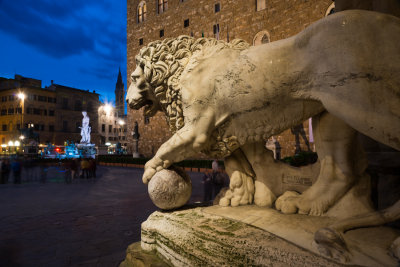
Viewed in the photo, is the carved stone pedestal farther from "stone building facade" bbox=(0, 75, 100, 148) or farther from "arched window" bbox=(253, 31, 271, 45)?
"stone building facade" bbox=(0, 75, 100, 148)

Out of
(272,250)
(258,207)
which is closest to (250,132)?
(258,207)

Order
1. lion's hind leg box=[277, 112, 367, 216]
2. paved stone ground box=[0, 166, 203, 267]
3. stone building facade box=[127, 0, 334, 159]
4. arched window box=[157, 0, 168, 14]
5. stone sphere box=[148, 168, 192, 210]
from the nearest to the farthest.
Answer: lion's hind leg box=[277, 112, 367, 216] → stone sphere box=[148, 168, 192, 210] → paved stone ground box=[0, 166, 203, 267] → stone building facade box=[127, 0, 334, 159] → arched window box=[157, 0, 168, 14]

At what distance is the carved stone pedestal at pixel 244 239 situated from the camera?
52.9 inches

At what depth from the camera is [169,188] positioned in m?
2.17

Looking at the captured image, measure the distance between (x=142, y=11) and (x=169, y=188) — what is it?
77.7 feet

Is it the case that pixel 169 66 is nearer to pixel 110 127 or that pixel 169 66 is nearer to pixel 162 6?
pixel 162 6

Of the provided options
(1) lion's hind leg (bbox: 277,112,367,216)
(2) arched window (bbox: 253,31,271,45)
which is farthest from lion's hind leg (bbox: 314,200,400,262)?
(2) arched window (bbox: 253,31,271,45)

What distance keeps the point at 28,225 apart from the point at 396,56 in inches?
204

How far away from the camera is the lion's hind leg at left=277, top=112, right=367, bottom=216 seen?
72.8 inches

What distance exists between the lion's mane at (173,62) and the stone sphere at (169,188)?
0.45 m

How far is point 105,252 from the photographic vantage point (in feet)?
10.2

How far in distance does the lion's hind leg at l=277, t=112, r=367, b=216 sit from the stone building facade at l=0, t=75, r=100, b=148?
1582 inches

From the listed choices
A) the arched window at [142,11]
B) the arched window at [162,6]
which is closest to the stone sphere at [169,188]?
the arched window at [162,6]

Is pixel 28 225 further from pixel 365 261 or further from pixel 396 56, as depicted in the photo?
pixel 396 56
